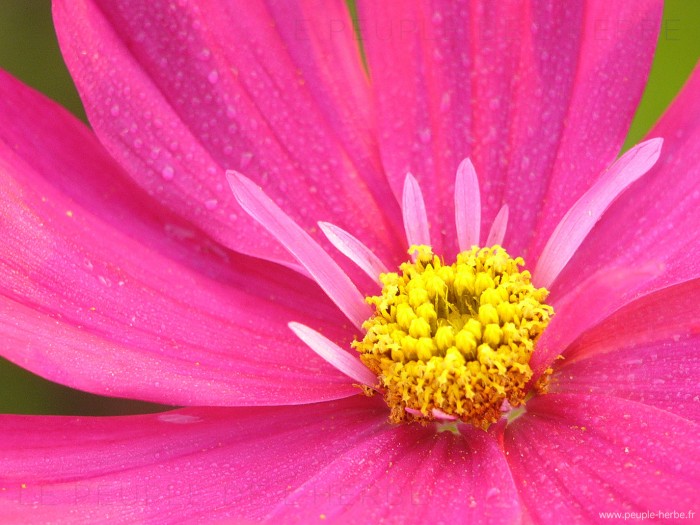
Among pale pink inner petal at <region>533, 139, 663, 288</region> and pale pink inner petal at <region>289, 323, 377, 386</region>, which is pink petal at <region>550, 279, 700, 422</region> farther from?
pale pink inner petal at <region>289, 323, 377, 386</region>

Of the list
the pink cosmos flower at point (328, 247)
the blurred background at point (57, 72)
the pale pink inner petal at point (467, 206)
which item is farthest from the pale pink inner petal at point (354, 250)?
the blurred background at point (57, 72)

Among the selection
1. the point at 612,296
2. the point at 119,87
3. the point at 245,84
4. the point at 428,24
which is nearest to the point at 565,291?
the point at 612,296

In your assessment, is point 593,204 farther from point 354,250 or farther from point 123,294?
point 123,294

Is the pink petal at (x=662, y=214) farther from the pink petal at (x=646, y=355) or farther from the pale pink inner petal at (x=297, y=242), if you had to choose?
the pale pink inner petal at (x=297, y=242)

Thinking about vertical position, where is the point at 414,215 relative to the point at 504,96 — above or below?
below

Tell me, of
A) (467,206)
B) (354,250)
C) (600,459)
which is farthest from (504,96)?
(600,459)
